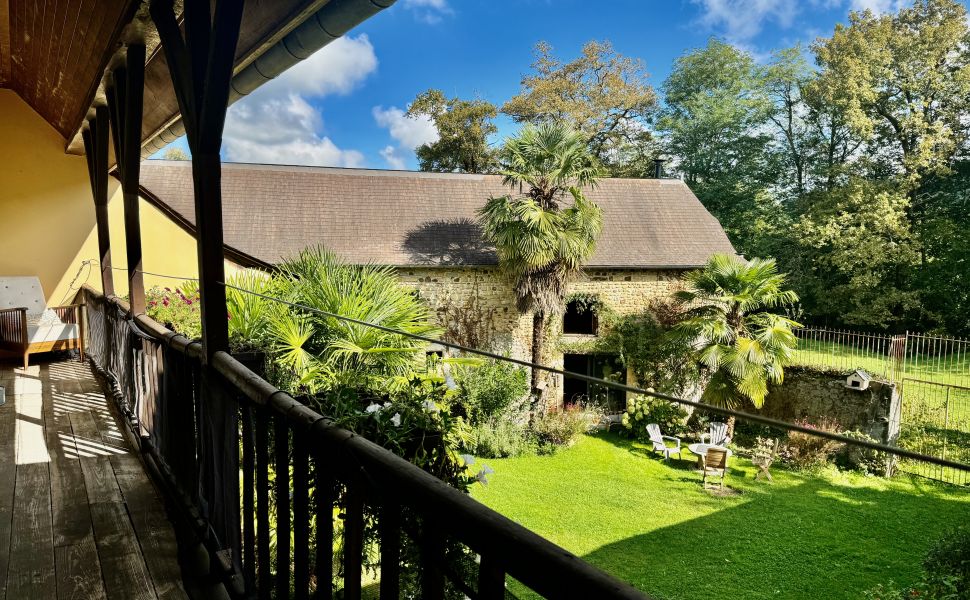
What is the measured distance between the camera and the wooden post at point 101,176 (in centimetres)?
492

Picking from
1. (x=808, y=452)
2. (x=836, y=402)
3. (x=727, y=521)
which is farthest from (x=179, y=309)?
(x=836, y=402)

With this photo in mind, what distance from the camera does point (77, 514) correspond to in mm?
2678

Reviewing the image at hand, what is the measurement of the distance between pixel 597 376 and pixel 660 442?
97.8 inches

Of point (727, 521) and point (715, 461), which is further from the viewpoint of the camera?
point (715, 461)

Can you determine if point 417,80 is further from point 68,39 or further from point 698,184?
point 68,39

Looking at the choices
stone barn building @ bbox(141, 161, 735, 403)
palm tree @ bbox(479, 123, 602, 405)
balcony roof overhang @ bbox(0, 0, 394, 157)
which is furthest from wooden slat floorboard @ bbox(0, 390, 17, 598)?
palm tree @ bbox(479, 123, 602, 405)

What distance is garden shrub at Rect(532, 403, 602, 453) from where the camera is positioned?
11.9 metres

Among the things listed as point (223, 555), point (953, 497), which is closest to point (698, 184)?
point (953, 497)

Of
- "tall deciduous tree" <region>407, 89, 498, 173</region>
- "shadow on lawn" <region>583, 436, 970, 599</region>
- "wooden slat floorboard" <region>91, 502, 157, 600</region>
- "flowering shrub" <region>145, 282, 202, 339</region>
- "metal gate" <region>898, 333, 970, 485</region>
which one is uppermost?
"tall deciduous tree" <region>407, 89, 498, 173</region>

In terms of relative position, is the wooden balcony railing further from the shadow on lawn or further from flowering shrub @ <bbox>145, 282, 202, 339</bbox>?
the shadow on lawn

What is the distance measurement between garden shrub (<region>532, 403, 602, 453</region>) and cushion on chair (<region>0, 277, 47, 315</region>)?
854 centimetres

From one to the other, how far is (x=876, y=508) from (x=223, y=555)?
35.6 ft

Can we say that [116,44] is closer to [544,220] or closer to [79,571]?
[79,571]

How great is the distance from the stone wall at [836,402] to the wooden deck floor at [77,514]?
12.4m
